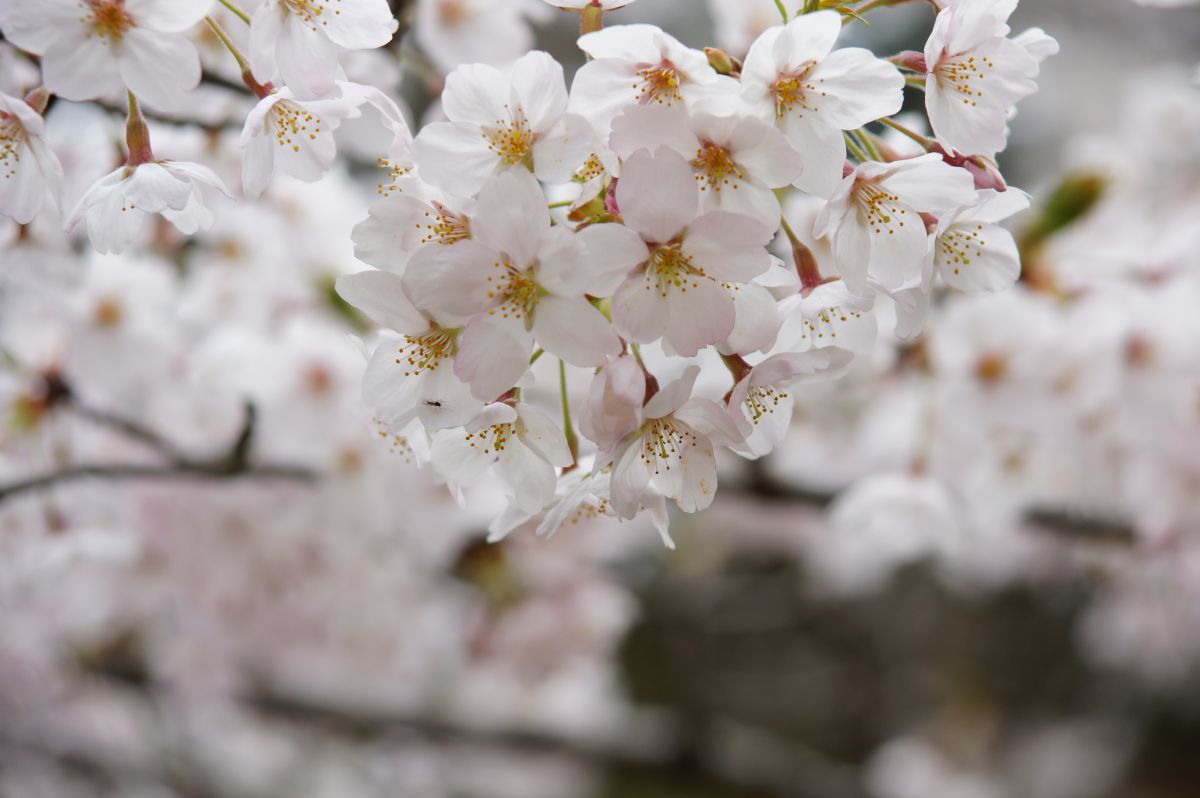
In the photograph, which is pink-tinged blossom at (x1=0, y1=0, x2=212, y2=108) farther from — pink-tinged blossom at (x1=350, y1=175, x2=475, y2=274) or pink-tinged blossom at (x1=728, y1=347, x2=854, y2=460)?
pink-tinged blossom at (x1=728, y1=347, x2=854, y2=460)

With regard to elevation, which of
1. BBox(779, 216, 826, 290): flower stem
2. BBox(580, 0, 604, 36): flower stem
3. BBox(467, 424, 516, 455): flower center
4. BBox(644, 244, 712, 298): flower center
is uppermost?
BBox(580, 0, 604, 36): flower stem

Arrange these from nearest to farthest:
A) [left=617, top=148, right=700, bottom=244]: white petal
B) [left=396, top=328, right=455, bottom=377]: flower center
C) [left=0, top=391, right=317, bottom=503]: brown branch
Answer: [left=617, top=148, right=700, bottom=244]: white petal
[left=396, top=328, right=455, bottom=377]: flower center
[left=0, top=391, right=317, bottom=503]: brown branch

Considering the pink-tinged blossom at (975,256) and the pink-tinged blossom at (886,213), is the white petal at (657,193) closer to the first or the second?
the pink-tinged blossom at (886,213)

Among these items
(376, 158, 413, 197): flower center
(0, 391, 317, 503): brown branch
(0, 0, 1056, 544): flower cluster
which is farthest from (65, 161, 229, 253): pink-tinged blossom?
(0, 391, 317, 503): brown branch

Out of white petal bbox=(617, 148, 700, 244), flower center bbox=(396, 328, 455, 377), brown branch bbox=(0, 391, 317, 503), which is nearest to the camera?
white petal bbox=(617, 148, 700, 244)

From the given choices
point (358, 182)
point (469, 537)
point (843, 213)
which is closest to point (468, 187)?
point (843, 213)

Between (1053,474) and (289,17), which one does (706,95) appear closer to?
(289,17)
